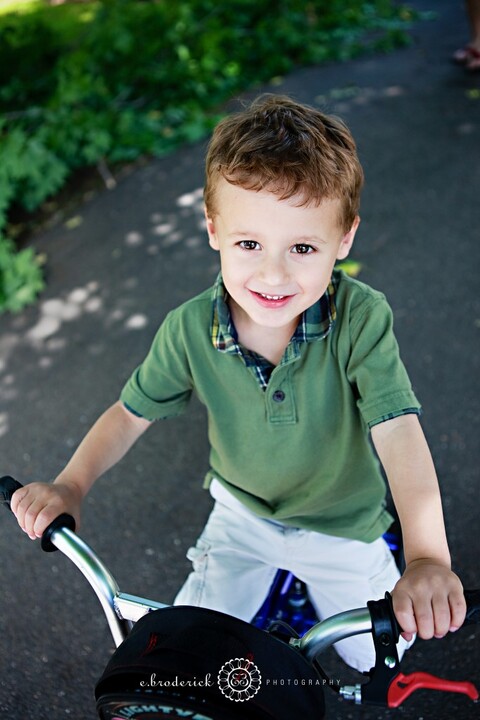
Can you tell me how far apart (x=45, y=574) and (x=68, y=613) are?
26cm

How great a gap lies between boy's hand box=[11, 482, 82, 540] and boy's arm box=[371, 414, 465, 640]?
0.75 metres

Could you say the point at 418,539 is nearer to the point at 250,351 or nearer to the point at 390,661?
the point at 390,661

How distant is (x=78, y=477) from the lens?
179 centimetres

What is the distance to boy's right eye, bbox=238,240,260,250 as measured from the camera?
5.27 feet

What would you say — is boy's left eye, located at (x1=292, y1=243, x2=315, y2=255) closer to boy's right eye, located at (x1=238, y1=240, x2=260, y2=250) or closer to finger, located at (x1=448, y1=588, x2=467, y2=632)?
boy's right eye, located at (x1=238, y1=240, x2=260, y2=250)

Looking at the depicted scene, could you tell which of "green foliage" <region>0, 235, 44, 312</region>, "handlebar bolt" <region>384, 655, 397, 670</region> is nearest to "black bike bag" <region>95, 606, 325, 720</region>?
"handlebar bolt" <region>384, 655, 397, 670</region>

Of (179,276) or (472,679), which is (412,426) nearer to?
(472,679)

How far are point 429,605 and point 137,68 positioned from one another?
21.4 ft

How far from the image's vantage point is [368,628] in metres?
1.27

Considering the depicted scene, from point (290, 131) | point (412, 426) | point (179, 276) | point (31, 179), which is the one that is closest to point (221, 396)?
point (412, 426)

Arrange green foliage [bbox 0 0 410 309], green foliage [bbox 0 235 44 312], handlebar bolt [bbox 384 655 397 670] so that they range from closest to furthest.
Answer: handlebar bolt [bbox 384 655 397 670]
green foliage [bbox 0 235 44 312]
green foliage [bbox 0 0 410 309]

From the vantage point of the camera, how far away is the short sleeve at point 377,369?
1.71m

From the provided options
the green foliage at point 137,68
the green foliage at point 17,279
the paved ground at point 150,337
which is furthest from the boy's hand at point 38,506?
the green foliage at point 137,68

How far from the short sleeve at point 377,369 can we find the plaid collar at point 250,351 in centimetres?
8
